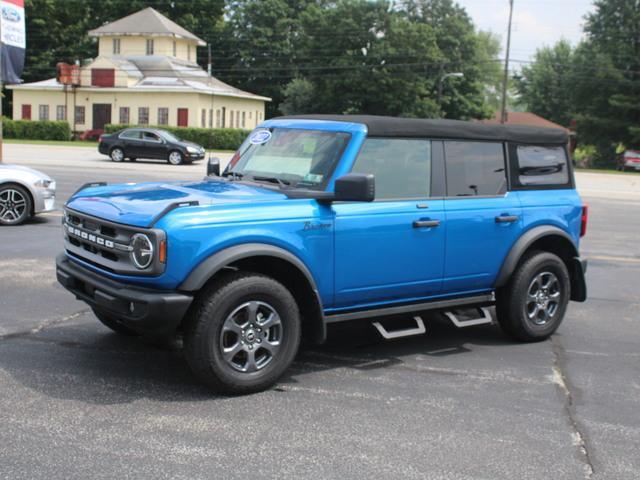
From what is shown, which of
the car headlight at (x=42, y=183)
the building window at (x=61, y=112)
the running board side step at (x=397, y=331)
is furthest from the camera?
the building window at (x=61, y=112)

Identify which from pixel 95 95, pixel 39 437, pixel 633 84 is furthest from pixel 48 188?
pixel 633 84

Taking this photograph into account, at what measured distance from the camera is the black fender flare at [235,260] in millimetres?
4695

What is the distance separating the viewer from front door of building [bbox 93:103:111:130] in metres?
59.8

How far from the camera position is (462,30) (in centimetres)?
8088

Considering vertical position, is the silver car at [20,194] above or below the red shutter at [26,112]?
below

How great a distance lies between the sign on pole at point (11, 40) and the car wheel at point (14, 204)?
7.57 meters

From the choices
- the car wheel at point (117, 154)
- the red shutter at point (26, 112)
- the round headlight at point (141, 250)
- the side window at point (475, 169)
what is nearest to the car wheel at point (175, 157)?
the car wheel at point (117, 154)

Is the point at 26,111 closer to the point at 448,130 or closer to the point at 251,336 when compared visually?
the point at 448,130

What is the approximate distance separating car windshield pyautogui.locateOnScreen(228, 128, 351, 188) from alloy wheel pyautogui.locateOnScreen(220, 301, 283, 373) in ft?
3.41

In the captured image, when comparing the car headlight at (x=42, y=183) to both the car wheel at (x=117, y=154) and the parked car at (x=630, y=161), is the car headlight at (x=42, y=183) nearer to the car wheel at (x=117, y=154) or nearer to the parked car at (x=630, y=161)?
the car wheel at (x=117, y=154)

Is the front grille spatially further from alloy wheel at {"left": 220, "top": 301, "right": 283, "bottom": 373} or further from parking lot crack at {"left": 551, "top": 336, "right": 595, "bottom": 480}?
parking lot crack at {"left": 551, "top": 336, "right": 595, "bottom": 480}

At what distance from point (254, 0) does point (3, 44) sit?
70.9 meters

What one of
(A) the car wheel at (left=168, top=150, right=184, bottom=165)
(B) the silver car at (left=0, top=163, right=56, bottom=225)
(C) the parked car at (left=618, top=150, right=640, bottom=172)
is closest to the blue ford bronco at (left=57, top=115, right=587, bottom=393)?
(B) the silver car at (left=0, top=163, right=56, bottom=225)

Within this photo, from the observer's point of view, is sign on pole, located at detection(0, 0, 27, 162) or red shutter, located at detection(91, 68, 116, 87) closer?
sign on pole, located at detection(0, 0, 27, 162)
